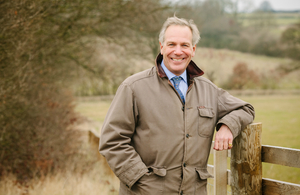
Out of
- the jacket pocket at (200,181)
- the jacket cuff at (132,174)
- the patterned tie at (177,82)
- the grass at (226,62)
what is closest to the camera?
the jacket cuff at (132,174)

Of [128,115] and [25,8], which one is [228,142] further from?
[25,8]

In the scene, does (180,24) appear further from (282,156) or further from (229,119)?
(282,156)

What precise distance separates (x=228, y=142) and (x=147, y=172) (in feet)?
2.25

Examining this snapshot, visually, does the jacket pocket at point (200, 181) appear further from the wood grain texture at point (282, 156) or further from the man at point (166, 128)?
the wood grain texture at point (282, 156)

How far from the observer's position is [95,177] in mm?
5840

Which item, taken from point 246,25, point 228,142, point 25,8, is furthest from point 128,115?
point 246,25

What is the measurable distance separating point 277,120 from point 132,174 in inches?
686

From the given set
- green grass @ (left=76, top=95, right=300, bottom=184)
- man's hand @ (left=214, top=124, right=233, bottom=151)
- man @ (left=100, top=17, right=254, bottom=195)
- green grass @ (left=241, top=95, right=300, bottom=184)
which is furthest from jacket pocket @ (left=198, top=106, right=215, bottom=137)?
green grass @ (left=76, top=95, right=300, bottom=184)

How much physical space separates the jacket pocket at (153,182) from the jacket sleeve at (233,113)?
641mm

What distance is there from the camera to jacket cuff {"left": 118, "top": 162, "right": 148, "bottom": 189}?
2062mm

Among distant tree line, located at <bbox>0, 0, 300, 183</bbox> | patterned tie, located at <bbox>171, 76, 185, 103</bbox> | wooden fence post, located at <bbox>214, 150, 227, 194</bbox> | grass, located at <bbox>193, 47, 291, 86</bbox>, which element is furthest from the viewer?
grass, located at <bbox>193, 47, 291, 86</bbox>

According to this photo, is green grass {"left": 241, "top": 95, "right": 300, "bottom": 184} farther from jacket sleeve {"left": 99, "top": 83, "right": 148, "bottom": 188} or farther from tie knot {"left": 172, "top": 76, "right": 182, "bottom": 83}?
jacket sleeve {"left": 99, "top": 83, "right": 148, "bottom": 188}

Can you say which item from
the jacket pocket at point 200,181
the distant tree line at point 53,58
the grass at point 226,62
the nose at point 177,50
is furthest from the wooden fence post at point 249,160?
the grass at point 226,62

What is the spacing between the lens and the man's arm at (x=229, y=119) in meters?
2.24
